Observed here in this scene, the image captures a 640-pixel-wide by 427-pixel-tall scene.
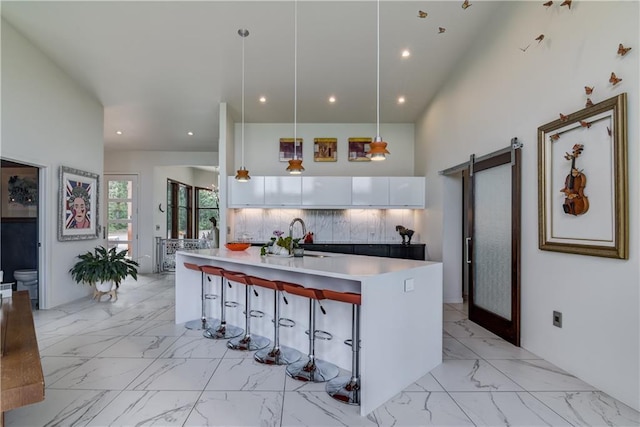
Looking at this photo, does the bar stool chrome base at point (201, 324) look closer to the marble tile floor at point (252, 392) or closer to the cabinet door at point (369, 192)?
the marble tile floor at point (252, 392)

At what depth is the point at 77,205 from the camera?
497 cm

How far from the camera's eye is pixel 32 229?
5000 millimetres

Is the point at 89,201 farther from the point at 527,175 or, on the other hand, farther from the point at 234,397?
the point at 527,175

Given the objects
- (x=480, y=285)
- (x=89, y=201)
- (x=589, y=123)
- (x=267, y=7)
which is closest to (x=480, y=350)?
(x=480, y=285)

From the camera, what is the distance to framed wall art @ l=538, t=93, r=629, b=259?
7.20 ft

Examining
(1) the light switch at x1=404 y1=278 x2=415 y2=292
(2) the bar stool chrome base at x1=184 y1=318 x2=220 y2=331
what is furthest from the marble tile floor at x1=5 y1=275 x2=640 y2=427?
(1) the light switch at x1=404 y1=278 x2=415 y2=292

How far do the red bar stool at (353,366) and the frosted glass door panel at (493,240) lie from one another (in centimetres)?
196

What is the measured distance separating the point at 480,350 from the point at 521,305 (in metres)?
0.60

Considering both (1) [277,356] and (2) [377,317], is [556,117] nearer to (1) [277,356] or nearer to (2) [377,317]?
(2) [377,317]

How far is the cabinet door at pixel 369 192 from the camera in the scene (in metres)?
5.92

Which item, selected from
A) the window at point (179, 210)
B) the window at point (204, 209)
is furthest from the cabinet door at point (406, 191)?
the window at point (204, 209)

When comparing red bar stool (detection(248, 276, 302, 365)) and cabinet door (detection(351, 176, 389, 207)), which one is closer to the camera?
red bar stool (detection(248, 276, 302, 365))

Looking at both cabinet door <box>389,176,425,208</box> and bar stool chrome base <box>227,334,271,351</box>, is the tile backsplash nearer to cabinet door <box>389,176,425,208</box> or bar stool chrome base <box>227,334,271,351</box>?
cabinet door <box>389,176,425,208</box>

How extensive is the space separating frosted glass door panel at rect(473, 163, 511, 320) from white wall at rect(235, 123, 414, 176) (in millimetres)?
2496
